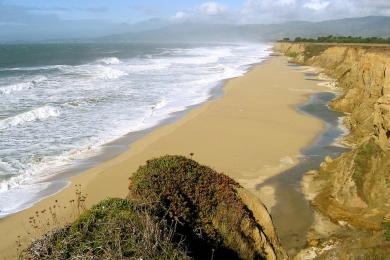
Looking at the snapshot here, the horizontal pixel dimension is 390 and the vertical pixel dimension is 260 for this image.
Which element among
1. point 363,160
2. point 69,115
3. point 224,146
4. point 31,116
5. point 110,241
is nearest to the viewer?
point 110,241

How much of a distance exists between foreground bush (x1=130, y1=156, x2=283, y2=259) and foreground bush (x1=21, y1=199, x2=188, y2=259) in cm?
119

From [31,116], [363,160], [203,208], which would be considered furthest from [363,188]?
[31,116]

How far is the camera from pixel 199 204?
27.0 ft

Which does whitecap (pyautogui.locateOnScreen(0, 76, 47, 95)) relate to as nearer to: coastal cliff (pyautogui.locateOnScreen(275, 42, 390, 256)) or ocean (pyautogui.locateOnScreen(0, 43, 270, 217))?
ocean (pyautogui.locateOnScreen(0, 43, 270, 217))

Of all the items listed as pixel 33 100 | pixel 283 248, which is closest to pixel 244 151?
pixel 283 248

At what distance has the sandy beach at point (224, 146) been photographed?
1311 cm

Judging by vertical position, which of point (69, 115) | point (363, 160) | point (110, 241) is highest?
point (110, 241)

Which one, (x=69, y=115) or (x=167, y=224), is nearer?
(x=167, y=224)

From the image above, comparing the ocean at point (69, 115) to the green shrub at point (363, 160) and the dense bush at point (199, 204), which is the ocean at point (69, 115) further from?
the green shrub at point (363, 160)

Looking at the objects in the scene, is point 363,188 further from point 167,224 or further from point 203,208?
point 167,224

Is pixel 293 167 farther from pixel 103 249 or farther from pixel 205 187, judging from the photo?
pixel 103 249

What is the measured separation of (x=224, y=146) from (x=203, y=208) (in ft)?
32.8

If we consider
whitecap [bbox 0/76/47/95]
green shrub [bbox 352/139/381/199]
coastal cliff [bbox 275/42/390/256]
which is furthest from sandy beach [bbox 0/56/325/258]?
whitecap [bbox 0/76/47/95]

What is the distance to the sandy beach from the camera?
43.0ft
